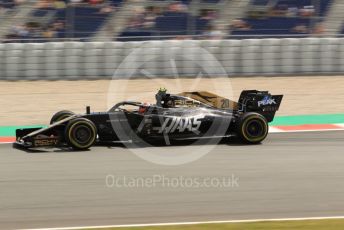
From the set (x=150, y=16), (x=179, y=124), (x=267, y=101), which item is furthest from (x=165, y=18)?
(x=179, y=124)

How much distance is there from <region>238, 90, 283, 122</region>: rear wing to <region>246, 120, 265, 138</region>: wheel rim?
44cm

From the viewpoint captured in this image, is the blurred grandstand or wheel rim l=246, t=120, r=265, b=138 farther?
the blurred grandstand

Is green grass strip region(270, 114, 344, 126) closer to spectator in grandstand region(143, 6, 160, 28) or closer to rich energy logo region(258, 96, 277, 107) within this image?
rich energy logo region(258, 96, 277, 107)

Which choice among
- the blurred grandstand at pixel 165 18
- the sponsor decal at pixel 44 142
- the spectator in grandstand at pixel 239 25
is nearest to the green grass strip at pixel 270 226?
the sponsor decal at pixel 44 142

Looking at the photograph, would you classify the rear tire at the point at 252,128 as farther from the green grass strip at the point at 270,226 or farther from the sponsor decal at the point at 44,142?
the green grass strip at the point at 270,226

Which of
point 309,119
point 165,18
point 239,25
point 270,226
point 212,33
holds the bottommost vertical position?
point 270,226

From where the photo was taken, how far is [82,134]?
1041 centimetres

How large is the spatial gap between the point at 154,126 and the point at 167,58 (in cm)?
681

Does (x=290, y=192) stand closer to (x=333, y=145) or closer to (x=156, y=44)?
(x=333, y=145)

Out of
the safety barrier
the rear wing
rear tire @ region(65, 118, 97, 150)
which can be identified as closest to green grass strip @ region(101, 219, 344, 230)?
rear tire @ region(65, 118, 97, 150)

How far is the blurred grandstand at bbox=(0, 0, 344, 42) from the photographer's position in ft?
64.5

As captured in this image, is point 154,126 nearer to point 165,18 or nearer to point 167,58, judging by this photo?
point 167,58

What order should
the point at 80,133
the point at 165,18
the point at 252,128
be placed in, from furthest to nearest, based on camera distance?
the point at 165,18
the point at 252,128
the point at 80,133

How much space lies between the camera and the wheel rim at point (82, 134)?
33.9ft
